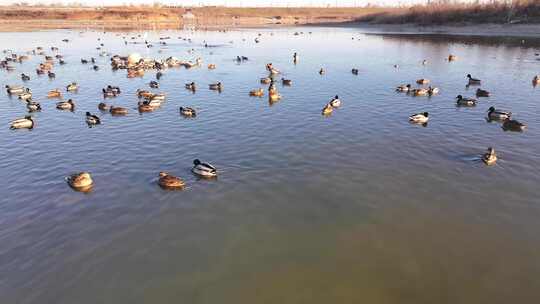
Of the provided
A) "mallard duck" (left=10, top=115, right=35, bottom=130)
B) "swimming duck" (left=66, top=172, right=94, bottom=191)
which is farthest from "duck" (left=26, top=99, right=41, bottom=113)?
"swimming duck" (left=66, top=172, right=94, bottom=191)

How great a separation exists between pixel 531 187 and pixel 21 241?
23058 millimetres

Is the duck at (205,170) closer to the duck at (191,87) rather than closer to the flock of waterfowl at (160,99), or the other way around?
the flock of waterfowl at (160,99)

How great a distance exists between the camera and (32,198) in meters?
18.8

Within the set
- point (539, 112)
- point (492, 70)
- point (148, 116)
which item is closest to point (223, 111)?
point (148, 116)

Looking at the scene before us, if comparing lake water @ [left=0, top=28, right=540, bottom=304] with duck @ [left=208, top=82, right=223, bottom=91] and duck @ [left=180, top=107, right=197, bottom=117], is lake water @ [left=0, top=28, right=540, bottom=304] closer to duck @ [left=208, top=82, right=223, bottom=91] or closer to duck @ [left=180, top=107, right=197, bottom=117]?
duck @ [left=180, top=107, right=197, bottom=117]

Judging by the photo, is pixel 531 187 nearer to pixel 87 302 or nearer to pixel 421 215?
pixel 421 215

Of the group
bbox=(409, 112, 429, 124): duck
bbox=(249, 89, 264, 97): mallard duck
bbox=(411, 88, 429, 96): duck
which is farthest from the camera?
bbox=(249, 89, 264, 97): mallard duck

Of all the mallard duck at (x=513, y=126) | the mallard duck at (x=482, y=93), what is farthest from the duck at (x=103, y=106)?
the mallard duck at (x=482, y=93)

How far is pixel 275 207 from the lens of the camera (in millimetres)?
17844

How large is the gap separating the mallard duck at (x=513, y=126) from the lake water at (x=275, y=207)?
2.73 ft

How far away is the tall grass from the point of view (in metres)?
99.2

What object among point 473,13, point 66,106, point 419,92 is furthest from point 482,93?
point 473,13

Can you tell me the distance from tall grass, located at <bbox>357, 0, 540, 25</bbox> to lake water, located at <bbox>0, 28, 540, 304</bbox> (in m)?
80.8

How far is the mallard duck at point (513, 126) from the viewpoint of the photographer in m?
→ 27.8
